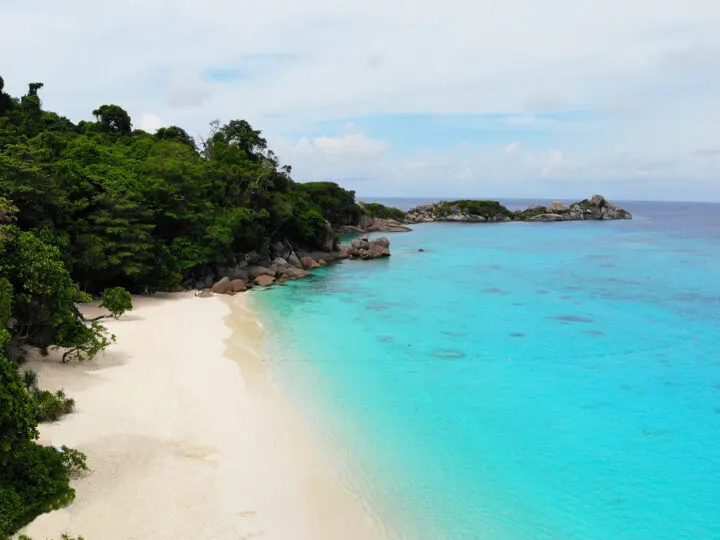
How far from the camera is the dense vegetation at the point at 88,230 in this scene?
9.68 m

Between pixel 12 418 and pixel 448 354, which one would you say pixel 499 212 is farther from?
pixel 12 418

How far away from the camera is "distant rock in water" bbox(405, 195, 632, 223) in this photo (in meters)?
121

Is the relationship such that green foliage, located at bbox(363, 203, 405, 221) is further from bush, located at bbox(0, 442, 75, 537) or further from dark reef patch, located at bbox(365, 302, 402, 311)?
bush, located at bbox(0, 442, 75, 537)

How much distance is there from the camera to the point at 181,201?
1283 inches

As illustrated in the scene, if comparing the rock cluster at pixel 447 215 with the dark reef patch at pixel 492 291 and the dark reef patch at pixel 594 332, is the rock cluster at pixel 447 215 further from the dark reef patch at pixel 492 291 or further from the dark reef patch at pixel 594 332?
the dark reef patch at pixel 594 332

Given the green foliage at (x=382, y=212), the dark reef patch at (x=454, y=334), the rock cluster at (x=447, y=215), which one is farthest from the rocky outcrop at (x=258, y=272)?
the rock cluster at (x=447, y=215)

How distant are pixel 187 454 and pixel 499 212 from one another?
400 feet

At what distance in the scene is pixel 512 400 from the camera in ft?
58.9

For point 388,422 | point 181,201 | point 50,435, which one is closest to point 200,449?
point 50,435

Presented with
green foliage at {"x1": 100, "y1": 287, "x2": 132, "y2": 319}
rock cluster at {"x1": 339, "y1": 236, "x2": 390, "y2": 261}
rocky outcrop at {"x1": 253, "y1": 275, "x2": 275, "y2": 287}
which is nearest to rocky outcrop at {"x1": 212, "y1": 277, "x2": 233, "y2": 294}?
rocky outcrop at {"x1": 253, "y1": 275, "x2": 275, "y2": 287}

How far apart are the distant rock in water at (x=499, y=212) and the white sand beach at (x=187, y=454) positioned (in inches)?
3859

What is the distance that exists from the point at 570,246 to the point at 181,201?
56.4 meters

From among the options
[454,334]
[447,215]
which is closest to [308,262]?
[454,334]

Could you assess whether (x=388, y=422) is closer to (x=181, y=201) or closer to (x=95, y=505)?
(x=95, y=505)
